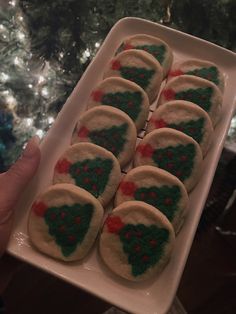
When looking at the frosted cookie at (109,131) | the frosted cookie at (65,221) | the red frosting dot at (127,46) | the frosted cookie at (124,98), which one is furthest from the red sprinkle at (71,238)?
the red frosting dot at (127,46)

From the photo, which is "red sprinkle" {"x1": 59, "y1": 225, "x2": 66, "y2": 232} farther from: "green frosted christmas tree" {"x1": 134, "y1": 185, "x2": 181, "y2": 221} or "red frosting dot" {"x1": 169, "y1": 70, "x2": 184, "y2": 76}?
"red frosting dot" {"x1": 169, "y1": 70, "x2": 184, "y2": 76}

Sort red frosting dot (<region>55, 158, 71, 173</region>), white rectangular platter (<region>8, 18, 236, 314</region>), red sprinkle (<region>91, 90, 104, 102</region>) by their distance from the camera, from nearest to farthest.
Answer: white rectangular platter (<region>8, 18, 236, 314</region>)
red frosting dot (<region>55, 158, 71, 173</region>)
red sprinkle (<region>91, 90, 104, 102</region>)

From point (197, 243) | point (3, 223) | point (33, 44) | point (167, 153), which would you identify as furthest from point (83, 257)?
point (197, 243)

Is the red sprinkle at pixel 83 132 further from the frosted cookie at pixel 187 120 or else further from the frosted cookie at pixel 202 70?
the frosted cookie at pixel 202 70

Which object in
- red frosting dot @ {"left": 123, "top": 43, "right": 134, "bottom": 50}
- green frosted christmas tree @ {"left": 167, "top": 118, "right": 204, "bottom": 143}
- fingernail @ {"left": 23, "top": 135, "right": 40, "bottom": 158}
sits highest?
red frosting dot @ {"left": 123, "top": 43, "right": 134, "bottom": 50}

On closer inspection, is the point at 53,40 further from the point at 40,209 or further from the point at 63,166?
the point at 40,209

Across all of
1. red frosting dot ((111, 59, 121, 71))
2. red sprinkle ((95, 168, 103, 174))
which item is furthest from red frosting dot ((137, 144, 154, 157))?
red frosting dot ((111, 59, 121, 71))

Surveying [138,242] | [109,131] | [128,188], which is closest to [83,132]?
[109,131]

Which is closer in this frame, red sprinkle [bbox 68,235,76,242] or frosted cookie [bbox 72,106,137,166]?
red sprinkle [bbox 68,235,76,242]
